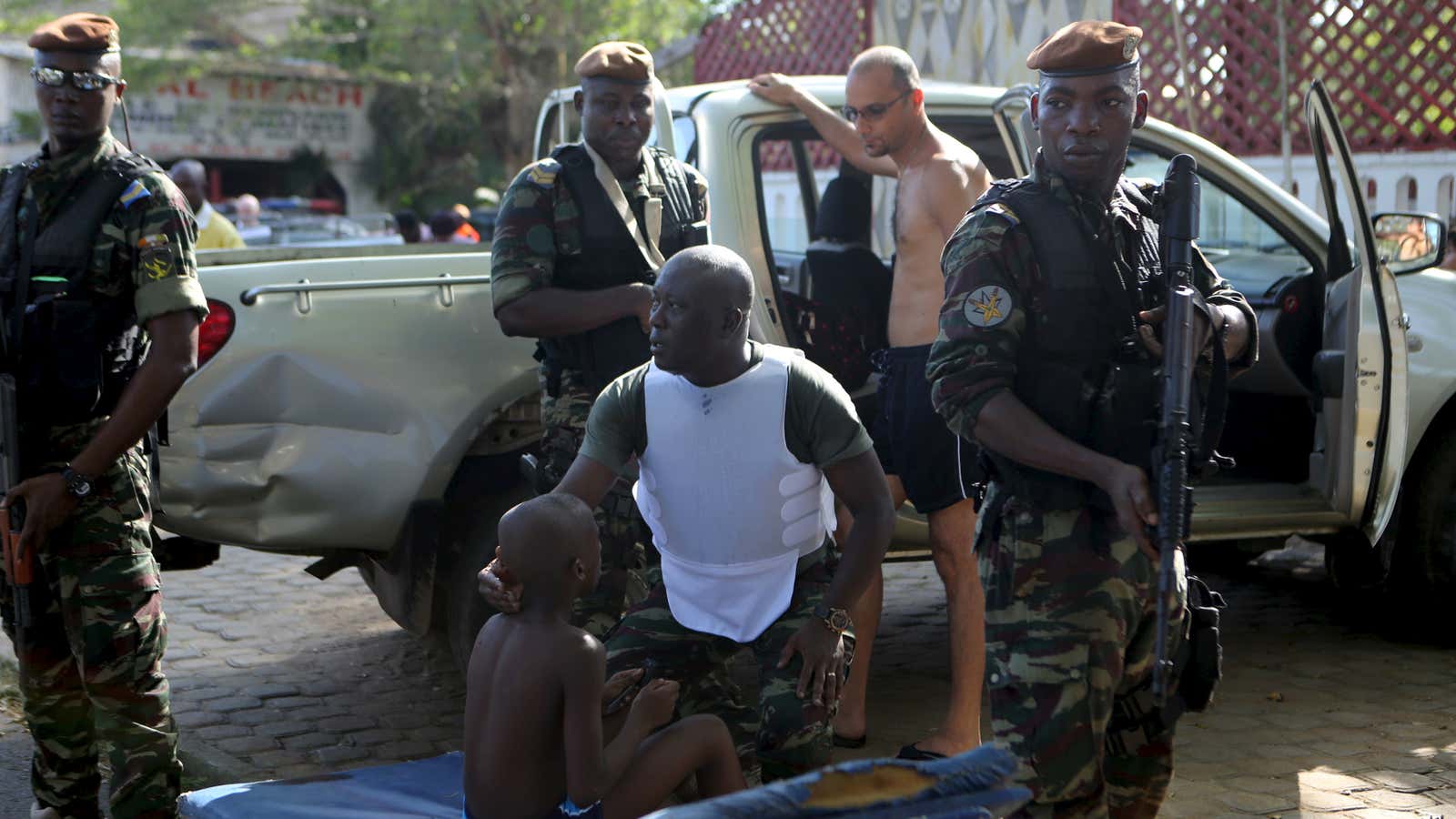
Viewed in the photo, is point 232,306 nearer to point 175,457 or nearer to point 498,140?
point 175,457

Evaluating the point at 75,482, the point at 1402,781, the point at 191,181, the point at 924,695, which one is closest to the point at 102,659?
the point at 75,482

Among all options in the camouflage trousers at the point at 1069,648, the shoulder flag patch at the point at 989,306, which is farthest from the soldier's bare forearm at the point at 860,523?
the shoulder flag patch at the point at 989,306

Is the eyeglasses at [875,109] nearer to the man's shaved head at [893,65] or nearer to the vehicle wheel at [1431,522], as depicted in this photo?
the man's shaved head at [893,65]

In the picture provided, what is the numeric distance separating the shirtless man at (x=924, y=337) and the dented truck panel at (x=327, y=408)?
43.5 inches

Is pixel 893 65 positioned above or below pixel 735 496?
above

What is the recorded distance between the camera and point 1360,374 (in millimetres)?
5055

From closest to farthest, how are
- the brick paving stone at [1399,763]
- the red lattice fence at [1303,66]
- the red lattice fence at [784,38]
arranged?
1. the brick paving stone at [1399,763]
2. the red lattice fence at [1303,66]
3. the red lattice fence at [784,38]

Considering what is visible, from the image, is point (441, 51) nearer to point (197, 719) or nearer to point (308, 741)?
point (197, 719)

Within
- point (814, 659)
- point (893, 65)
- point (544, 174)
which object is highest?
point (893, 65)

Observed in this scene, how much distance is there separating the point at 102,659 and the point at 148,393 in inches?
23.5

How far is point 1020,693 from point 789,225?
11.5ft

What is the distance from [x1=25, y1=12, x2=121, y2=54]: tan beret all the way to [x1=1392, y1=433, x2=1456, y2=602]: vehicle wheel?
446 centimetres

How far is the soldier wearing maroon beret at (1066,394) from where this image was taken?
290 cm

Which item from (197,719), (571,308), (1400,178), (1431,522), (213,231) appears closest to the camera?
(571,308)
